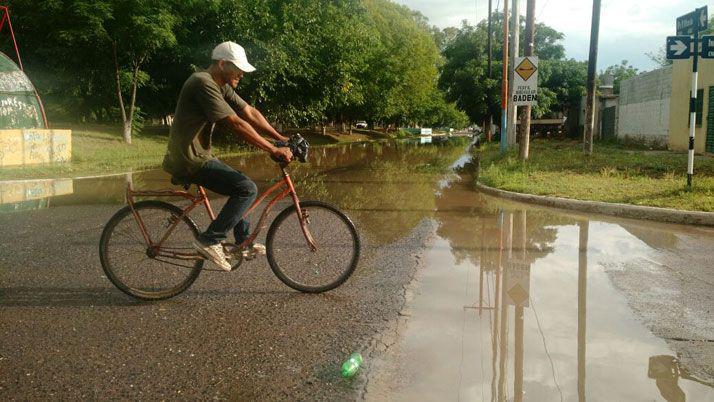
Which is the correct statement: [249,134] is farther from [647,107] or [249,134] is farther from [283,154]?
[647,107]

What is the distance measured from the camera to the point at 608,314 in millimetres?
4613

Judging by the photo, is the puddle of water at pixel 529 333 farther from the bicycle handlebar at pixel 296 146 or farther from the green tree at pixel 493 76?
the green tree at pixel 493 76

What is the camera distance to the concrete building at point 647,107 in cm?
2509

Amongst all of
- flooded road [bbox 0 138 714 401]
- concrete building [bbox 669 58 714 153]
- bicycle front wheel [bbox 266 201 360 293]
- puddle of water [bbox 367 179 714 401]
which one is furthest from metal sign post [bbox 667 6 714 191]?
concrete building [bbox 669 58 714 153]

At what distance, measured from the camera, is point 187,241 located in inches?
192

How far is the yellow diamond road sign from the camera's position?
15859mm

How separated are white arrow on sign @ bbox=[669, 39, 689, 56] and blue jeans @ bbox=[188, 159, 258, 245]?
874cm

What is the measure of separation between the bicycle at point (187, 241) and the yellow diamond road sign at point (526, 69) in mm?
12324

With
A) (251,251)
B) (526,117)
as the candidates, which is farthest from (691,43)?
(251,251)

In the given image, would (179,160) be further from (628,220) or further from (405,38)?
(405,38)

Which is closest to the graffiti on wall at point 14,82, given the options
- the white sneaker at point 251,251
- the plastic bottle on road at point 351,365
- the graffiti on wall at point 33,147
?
the graffiti on wall at point 33,147

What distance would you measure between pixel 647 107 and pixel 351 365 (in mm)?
27574

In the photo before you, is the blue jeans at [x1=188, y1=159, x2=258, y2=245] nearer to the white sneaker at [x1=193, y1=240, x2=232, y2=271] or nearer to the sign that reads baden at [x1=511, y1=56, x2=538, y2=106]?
the white sneaker at [x1=193, y1=240, x2=232, y2=271]

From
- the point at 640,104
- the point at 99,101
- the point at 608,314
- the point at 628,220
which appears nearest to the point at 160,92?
the point at 99,101
